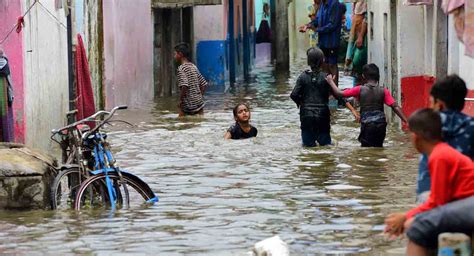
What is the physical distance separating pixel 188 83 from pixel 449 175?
1537 cm

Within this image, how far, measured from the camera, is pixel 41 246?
986 cm

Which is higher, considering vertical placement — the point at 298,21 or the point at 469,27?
the point at 298,21

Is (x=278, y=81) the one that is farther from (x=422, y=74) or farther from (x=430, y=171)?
(x=430, y=171)

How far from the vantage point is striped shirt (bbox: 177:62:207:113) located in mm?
22203

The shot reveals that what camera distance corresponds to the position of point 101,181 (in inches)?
453

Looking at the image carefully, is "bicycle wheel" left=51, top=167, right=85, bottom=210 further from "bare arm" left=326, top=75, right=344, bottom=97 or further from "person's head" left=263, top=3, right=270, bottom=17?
"person's head" left=263, top=3, right=270, bottom=17

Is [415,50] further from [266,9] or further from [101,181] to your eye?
[266,9]

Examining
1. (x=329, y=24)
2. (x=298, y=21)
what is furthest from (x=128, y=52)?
(x=298, y=21)

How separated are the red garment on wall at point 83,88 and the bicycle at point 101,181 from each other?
8054 millimetres

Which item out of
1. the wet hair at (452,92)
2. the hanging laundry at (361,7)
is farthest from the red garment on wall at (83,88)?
the wet hair at (452,92)

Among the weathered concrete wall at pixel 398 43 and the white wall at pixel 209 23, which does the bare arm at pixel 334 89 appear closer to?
the weathered concrete wall at pixel 398 43

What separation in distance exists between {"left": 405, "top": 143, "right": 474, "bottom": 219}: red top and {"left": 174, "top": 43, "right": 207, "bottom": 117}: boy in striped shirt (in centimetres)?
1483

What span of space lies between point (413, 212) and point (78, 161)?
195 inches

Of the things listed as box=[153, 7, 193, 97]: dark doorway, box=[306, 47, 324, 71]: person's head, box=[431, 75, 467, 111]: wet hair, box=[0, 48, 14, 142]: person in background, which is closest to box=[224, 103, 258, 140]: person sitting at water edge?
box=[306, 47, 324, 71]: person's head
